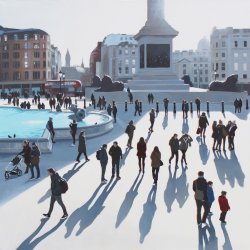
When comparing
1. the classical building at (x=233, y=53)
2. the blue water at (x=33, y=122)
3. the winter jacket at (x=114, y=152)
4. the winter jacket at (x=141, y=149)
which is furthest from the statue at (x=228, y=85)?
the classical building at (x=233, y=53)

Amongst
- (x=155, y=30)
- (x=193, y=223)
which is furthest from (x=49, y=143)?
(x=155, y=30)

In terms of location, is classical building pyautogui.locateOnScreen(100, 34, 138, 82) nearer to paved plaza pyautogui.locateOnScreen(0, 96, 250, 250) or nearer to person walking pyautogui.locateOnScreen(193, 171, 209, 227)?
paved plaza pyautogui.locateOnScreen(0, 96, 250, 250)

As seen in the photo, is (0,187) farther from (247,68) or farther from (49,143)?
(247,68)

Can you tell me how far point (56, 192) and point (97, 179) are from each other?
3374mm

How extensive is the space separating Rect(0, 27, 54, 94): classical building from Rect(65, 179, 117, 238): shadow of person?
271ft

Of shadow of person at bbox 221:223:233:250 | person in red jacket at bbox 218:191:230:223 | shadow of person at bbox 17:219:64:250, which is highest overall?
person in red jacket at bbox 218:191:230:223

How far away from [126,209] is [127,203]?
0.43m

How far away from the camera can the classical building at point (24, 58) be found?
293ft

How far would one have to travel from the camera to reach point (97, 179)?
11719 mm

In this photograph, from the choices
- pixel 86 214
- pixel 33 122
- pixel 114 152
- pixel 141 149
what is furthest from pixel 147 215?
pixel 33 122

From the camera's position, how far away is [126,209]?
357 inches

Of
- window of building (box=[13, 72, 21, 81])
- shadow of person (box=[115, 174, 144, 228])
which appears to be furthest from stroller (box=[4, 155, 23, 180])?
window of building (box=[13, 72, 21, 81])

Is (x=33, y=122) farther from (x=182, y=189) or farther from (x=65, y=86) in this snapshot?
(x=65, y=86)

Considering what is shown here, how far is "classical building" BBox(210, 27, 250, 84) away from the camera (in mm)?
86375
